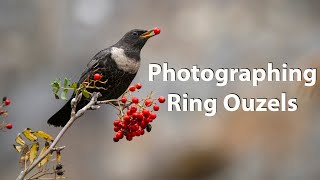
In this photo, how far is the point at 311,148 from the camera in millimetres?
2322

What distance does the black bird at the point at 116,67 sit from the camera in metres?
1.78

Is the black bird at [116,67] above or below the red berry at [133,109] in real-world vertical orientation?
above

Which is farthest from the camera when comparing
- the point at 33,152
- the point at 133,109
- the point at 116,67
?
the point at 116,67

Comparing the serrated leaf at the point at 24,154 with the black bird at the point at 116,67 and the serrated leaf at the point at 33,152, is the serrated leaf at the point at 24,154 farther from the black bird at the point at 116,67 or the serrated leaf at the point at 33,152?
the black bird at the point at 116,67

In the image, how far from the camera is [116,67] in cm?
179

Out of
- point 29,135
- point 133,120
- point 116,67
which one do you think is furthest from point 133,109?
point 116,67

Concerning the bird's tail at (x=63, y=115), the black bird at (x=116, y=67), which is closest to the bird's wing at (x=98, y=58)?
the black bird at (x=116, y=67)

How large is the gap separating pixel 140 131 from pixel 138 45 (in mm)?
611

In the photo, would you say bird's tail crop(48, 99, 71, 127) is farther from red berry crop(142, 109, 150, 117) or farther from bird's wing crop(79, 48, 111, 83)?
red berry crop(142, 109, 150, 117)

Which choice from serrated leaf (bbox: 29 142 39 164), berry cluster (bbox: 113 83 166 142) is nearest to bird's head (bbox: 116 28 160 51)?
berry cluster (bbox: 113 83 166 142)

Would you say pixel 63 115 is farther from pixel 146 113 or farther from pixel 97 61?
pixel 146 113

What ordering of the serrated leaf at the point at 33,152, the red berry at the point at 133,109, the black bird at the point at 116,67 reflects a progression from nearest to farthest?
the serrated leaf at the point at 33,152 < the red berry at the point at 133,109 < the black bird at the point at 116,67

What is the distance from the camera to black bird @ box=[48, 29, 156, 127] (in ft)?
5.84

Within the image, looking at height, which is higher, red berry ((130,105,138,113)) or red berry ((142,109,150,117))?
red berry ((130,105,138,113))
